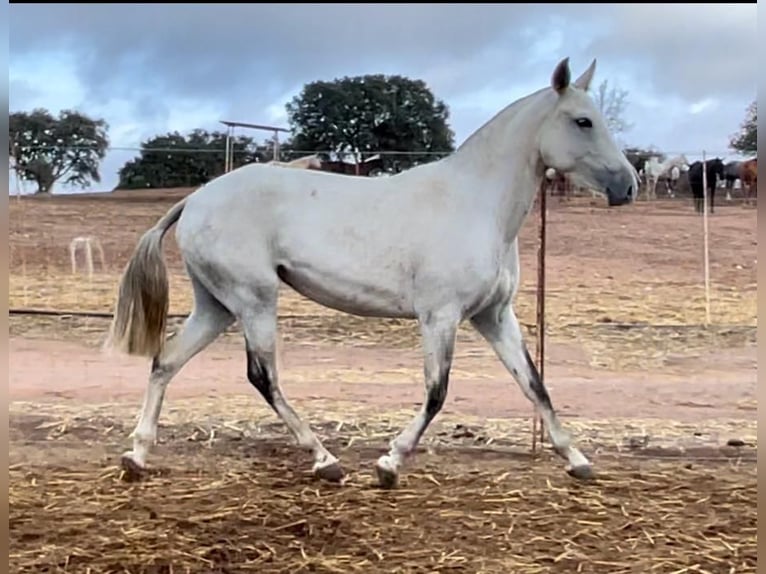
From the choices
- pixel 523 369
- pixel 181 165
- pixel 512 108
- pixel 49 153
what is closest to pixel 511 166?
pixel 512 108

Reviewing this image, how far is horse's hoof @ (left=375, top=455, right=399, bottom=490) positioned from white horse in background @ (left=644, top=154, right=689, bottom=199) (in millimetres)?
6145

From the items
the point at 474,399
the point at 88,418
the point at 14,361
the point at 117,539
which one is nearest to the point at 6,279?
the point at 117,539

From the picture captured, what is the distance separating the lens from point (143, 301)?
3398 mm

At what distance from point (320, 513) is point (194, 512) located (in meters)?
0.43

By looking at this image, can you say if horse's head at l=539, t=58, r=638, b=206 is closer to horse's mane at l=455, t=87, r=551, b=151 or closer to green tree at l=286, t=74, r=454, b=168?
horse's mane at l=455, t=87, r=551, b=151

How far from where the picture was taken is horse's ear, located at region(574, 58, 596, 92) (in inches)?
126

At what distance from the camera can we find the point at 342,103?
9.36 meters

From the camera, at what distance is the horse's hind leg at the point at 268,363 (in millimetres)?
3271

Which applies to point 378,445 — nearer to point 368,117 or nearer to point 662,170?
point 368,117

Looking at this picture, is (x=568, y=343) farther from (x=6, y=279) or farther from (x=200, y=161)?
(x=6, y=279)

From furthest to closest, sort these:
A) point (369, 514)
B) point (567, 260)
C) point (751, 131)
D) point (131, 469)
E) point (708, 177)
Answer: point (567, 260) → point (708, 177) → point (131, 469) → point (369, 514) → point (751, 131)

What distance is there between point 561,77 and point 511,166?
37 cm

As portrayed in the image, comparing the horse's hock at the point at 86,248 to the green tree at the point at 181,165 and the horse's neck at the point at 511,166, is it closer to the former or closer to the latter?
the green tree at the point at 181,165

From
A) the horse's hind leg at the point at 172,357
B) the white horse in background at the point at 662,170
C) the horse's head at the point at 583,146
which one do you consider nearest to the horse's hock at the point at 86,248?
the white horse in background at the point at 662,170
